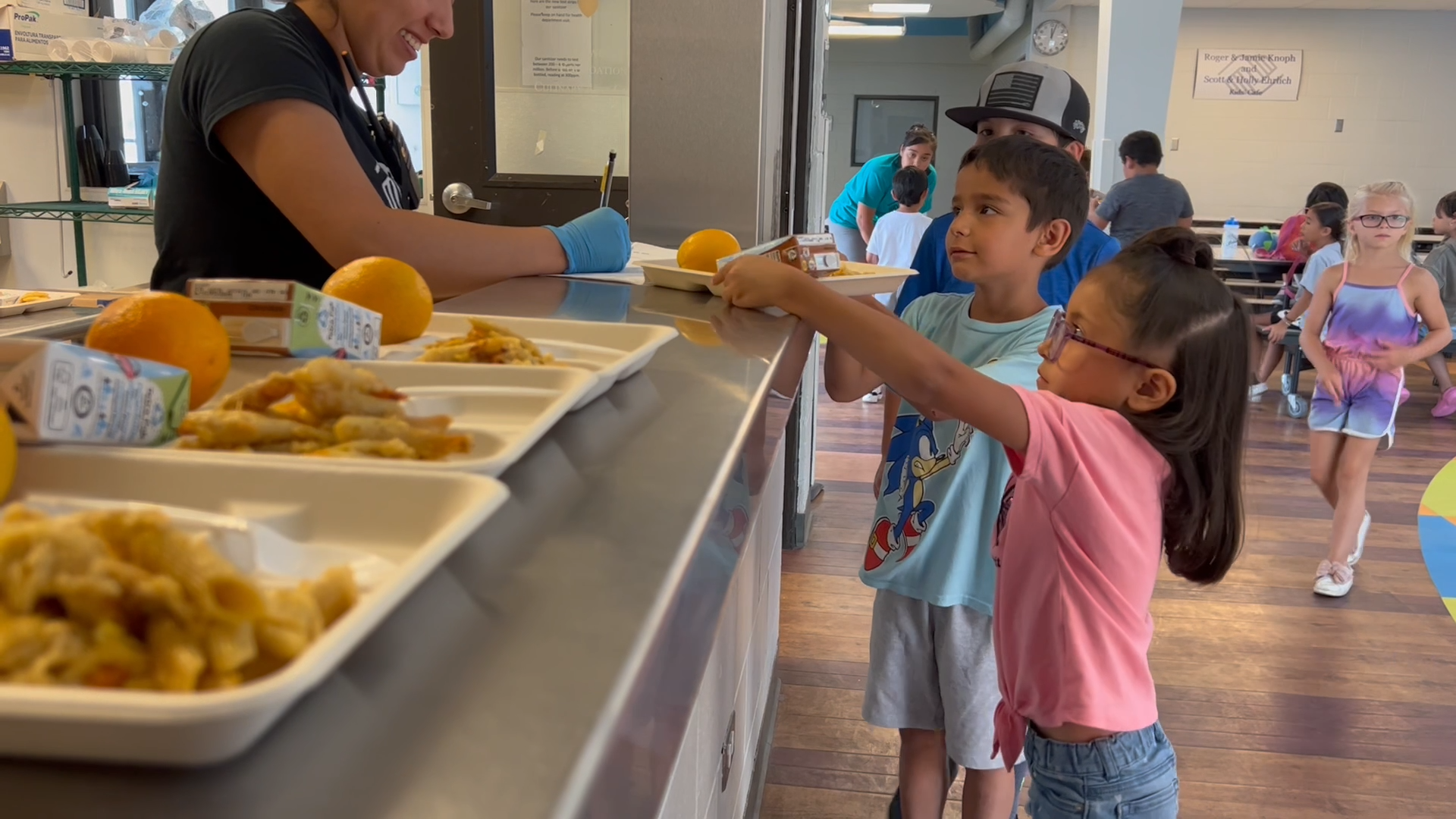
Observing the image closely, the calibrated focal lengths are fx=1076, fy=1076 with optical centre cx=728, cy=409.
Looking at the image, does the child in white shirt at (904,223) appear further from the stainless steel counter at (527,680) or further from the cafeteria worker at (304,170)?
the stainless steel counter at (527,680)

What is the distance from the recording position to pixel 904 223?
239 inches

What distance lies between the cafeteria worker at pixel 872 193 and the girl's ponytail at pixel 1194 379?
5.06 metres

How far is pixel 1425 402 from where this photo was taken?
7.00 meters

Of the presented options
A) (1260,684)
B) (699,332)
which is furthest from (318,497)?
(1260,684)

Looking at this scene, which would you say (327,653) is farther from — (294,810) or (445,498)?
(445,498)

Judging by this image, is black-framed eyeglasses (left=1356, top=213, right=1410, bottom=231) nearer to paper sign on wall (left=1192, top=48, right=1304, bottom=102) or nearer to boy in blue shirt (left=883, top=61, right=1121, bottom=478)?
boy in blue shirt (left=883, top=61, right=1121, bottom=478)

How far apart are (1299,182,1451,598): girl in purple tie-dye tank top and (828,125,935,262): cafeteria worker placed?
2.73 meters

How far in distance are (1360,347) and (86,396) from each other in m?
4.11

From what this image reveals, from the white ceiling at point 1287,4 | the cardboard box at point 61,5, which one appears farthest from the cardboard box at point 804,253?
the white ceiling at point 1287,4

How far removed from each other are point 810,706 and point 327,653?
8.23 feet

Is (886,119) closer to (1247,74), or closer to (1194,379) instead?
(1247,74)

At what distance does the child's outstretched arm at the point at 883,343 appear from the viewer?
1255 millimetres

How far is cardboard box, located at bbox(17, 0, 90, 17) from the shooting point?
290 cm

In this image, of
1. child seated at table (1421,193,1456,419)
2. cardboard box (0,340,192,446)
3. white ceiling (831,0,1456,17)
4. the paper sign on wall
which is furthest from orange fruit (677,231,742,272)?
the paper sign on wall
